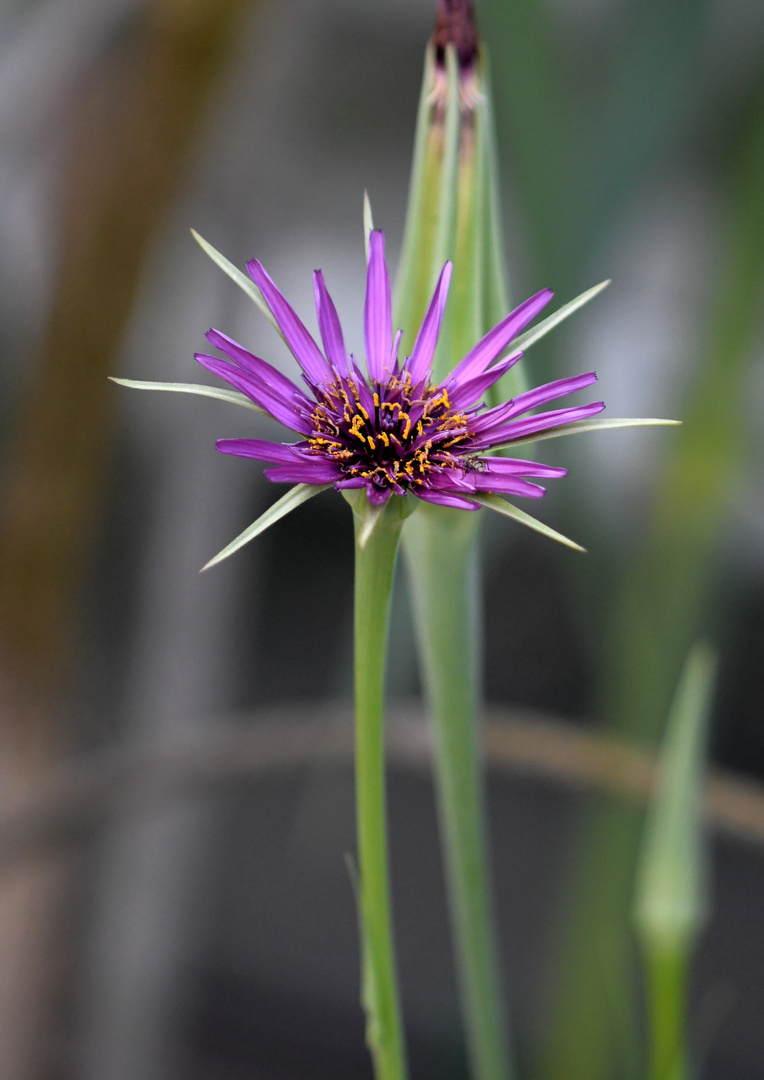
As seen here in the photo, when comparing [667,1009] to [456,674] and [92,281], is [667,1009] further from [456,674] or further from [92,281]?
[92,281]

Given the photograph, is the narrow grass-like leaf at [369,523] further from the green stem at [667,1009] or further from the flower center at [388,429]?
the green stem at [667,1009]

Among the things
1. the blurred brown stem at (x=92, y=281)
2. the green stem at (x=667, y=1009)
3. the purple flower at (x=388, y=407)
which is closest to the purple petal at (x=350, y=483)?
the purple flower at (x=388, y=407)

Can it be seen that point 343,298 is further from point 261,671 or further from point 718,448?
point 718,448

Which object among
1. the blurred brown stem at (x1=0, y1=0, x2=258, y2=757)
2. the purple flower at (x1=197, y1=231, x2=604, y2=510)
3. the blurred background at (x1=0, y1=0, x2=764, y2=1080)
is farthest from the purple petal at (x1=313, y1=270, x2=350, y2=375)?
the blurred brown stem at (x1=0, y1=0, x2=258, y2=757)

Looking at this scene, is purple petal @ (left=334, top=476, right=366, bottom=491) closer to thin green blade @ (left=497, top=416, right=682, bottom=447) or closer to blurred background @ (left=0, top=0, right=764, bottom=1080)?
thin green blade @ (left=497, top=416, right=682, bottom=447)

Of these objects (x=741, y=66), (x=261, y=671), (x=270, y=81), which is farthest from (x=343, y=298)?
(x=741, y=66)

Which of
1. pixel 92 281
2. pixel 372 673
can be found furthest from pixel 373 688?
pixel 92 281
